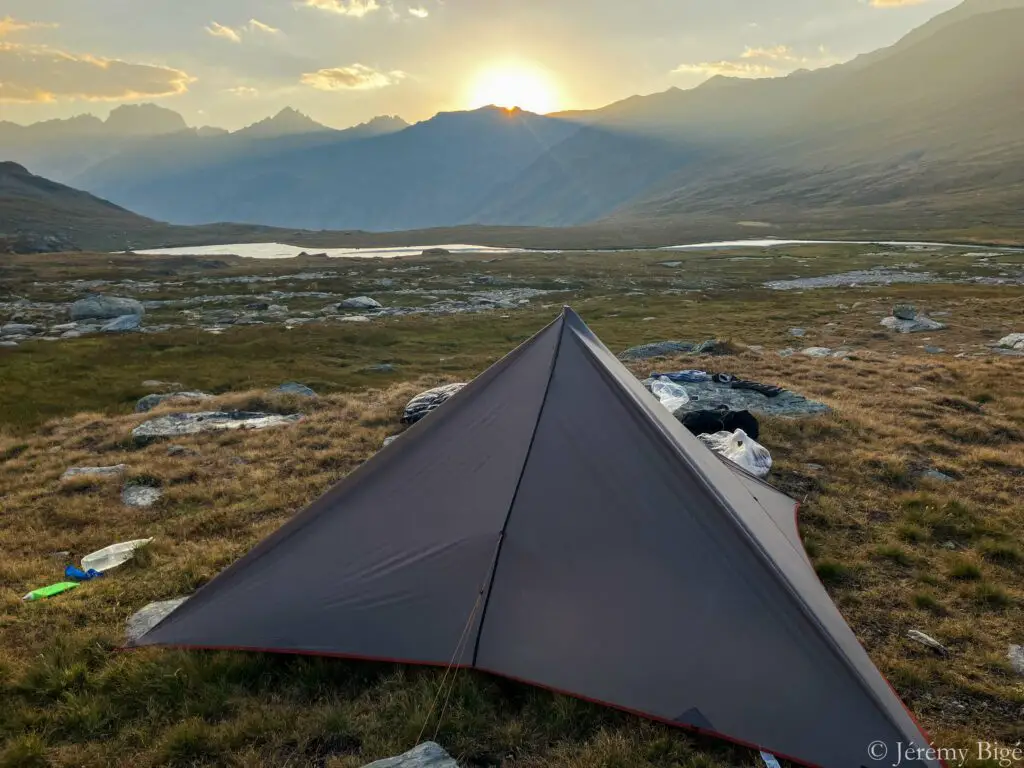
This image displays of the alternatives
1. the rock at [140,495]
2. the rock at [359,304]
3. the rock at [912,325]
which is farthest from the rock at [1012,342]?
the rock at [359,304]

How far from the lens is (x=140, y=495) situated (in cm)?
1043

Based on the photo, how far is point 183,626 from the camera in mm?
5629

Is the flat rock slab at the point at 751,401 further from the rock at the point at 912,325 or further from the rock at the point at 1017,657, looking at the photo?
the rock at the point at 912,325

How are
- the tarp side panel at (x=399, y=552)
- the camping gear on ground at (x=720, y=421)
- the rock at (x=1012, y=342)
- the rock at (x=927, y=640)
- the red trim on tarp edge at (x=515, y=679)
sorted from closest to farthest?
the red trim on tarp edge at (x=515, y=679)
the tarp side panel at (x=399, y=552)
the rock at (x=927, y=640)
the camping gear on ground at (x=720, y=421)
the rock at (x=1012, y=342)

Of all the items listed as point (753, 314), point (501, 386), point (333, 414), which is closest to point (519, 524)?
point (501, 386)

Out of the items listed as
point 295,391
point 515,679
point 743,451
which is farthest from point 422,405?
point 515,679

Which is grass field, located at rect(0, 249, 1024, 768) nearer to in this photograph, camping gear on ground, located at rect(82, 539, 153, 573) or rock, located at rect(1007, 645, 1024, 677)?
rock, located at rect(1007, 645, 1024, 677)


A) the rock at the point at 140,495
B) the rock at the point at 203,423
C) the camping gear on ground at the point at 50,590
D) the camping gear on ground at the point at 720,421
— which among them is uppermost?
the camping gear on ground at the point at 720,421

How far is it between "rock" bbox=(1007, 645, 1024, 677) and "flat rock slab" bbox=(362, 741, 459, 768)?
534 centimetres

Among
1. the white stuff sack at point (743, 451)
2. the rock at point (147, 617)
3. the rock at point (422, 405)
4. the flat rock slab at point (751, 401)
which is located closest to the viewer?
the rock at point (147, 617)

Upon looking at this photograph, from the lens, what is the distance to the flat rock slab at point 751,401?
12914 millimetres

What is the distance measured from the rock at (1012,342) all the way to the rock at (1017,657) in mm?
23158

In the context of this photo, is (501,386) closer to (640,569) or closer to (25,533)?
(640,569)

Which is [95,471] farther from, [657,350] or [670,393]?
[657,350]
